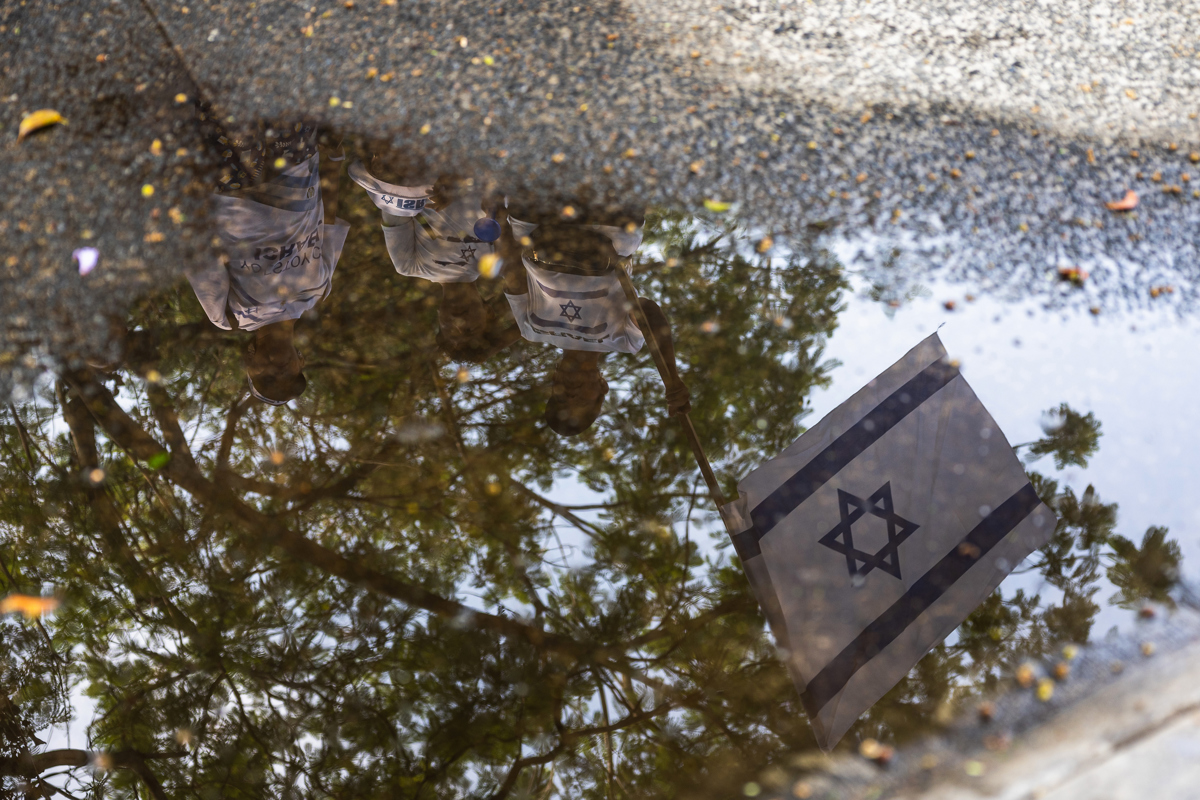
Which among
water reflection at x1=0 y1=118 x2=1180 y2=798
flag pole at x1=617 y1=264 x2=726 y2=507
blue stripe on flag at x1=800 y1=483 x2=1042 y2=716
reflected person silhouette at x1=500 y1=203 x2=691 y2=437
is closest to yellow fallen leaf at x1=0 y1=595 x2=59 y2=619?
water reflection at x1=0 y1=118 x2=1180 y2=798

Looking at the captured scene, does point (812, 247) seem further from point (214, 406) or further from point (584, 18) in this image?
point (214, 406)

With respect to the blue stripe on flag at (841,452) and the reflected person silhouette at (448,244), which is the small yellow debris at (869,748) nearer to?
the blue stripe on flag at (841,452)

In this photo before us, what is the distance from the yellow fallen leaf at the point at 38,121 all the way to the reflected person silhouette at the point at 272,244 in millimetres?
534

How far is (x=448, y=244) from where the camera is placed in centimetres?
245

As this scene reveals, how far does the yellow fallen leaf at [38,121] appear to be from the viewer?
106 inches

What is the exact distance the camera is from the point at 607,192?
2.40 m

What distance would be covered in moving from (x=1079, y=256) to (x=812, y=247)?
74 cm

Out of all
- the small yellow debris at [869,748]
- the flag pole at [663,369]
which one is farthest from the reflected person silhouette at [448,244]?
the small yellow debris at [869,748]

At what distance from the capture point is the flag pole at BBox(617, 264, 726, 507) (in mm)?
2045

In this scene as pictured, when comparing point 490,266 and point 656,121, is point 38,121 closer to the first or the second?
point 490,266

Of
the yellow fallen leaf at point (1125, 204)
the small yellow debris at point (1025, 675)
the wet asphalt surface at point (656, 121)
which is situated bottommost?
the small yellow debris at point (1025, 675)

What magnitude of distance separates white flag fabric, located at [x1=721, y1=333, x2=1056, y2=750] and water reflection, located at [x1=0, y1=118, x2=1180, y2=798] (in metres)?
0.06

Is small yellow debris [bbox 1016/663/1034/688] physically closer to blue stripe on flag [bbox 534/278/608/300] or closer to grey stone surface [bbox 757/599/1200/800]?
grey stone surface [bbox 757/599/1200/800]

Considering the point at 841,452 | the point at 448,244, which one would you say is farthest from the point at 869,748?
the point at 448,244
